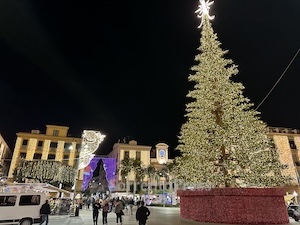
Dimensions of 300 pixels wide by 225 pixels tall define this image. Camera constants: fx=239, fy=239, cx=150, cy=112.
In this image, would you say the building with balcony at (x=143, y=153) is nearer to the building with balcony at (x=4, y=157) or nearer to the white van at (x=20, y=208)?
the building with balcony at (x=4, y=157)

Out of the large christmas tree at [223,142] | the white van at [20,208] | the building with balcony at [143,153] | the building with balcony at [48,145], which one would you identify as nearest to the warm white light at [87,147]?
the white van at [20,208]

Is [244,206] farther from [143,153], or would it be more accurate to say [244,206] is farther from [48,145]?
[143,153]

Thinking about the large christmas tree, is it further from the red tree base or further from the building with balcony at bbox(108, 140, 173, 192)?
the building with balcony at bbox(108, 140, 173, 192)

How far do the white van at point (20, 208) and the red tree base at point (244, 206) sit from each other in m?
10.2

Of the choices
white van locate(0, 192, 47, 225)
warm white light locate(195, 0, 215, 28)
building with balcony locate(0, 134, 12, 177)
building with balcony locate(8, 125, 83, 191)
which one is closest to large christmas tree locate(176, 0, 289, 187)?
warm white light locate(195, 0, 215, 28)

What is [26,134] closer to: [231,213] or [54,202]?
[54,202]

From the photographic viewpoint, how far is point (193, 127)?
15742 millimetres

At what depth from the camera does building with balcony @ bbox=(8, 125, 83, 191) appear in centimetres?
5272

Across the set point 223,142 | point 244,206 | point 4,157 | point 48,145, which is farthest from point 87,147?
point 4,157

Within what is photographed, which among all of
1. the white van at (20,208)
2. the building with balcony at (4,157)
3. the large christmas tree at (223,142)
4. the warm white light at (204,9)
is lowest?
the white van at (20,208)

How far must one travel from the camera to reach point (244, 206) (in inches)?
516

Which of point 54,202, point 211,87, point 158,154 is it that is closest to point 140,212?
point 211,87

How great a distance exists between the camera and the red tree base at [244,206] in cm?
1298

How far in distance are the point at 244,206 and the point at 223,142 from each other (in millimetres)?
3653
